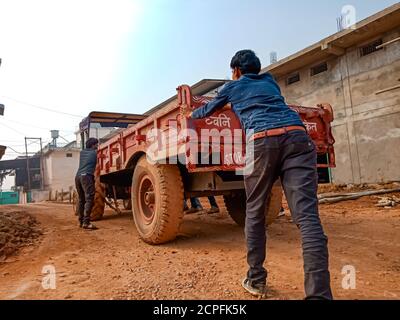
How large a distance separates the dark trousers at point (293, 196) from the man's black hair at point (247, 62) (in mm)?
644

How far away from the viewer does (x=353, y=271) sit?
8.61 feet

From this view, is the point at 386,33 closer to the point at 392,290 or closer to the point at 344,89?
the point at 344,89

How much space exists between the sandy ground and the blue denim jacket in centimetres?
118

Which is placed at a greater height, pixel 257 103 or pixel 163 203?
pixel 257 103

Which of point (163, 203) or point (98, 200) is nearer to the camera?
point (163, 203)

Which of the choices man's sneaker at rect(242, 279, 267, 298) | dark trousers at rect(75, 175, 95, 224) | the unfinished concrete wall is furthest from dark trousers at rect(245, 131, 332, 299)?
the unfinished concrete wall

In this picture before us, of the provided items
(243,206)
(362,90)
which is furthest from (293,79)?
(243,206)

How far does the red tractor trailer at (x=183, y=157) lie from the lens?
3.25 metres

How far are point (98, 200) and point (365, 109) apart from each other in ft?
28.9

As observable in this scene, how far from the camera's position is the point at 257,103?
2.24 m

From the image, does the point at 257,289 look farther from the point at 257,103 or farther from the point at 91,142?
the point at 91,142

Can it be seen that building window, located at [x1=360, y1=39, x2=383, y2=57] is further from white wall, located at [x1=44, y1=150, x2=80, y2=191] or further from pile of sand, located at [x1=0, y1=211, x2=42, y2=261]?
white wall, located at [x1=44, y1=150, x2=80, y2=191]

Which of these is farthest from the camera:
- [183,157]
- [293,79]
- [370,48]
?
[293,79]
